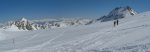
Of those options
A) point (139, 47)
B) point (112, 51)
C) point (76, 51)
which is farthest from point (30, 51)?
point (139, 47)

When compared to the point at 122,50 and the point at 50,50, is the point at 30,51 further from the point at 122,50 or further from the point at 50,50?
the point at 122,50

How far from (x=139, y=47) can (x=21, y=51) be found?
44.1 feet

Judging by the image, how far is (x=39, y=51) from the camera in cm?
3014

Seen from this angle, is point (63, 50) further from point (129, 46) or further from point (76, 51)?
point (129, 46)

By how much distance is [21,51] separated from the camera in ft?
101

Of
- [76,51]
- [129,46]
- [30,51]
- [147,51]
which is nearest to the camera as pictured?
[147,51]

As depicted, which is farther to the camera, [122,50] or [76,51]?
[76,51]

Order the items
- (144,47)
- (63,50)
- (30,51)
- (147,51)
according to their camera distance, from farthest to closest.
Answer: (30,51) → (63,50) → (144,47) → (147,51)

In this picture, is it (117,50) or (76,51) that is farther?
(76,51)

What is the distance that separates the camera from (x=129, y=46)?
2409 cm

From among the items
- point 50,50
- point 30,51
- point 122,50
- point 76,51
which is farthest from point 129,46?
point 30,51

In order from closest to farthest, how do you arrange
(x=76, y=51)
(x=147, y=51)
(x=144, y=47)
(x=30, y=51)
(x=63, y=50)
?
1. (x=147, y=51)
2. (x=144, y=47)
3. (x=76, y=51)
4. (x=63, y=50)
5. (x=30, y=51)

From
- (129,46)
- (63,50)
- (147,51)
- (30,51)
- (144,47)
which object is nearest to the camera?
(147,51)

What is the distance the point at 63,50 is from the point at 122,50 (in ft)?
23.2
